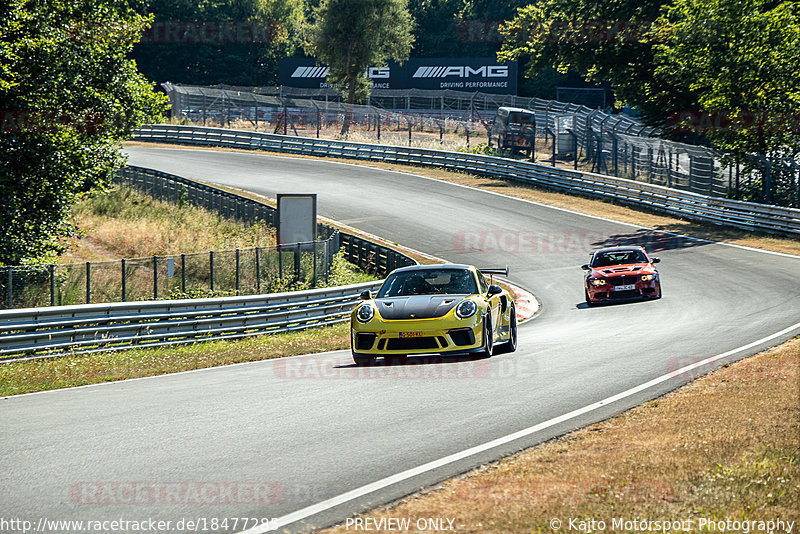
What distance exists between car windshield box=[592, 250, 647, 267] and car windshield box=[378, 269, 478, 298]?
33.6 feet

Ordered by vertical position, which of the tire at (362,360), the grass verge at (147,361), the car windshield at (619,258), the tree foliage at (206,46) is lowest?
the grass verge at (147,361)

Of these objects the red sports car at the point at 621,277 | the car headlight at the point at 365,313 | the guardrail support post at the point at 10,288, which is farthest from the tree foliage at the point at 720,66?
the guardrail support post at the point at 10,288

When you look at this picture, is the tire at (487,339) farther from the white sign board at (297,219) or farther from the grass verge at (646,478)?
the white sign board at (297,219)

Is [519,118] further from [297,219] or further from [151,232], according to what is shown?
[297,219]

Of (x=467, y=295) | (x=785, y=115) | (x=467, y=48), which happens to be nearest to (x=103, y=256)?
(x=467, y=295)

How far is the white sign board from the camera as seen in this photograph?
85.9ft

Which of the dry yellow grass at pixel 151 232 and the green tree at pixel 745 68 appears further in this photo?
the green tree at pixel 745 68

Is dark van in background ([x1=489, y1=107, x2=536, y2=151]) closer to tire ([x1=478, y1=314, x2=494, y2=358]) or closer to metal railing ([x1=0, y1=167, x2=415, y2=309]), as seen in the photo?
metal railing ([x1=0, y1=167, x2=415, y2=309])

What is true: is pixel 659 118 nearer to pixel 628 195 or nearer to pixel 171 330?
pixel 628 195

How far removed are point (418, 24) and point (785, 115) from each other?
65302 millimetres

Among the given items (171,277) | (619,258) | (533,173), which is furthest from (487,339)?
(533,173)

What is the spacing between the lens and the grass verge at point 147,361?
13.7m

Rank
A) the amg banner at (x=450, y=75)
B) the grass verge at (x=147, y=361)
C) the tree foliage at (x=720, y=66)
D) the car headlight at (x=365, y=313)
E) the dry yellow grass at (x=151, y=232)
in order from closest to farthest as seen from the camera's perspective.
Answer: the car headlight at (x=365, y=313) < the grass verge at (x=147, y=361) < the dry yellow grass at (x=151, y=232) < the tree foliage at (x=720, y=66) < the amg banner at (x=450, y=75)

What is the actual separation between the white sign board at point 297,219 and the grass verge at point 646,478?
17914 mm
